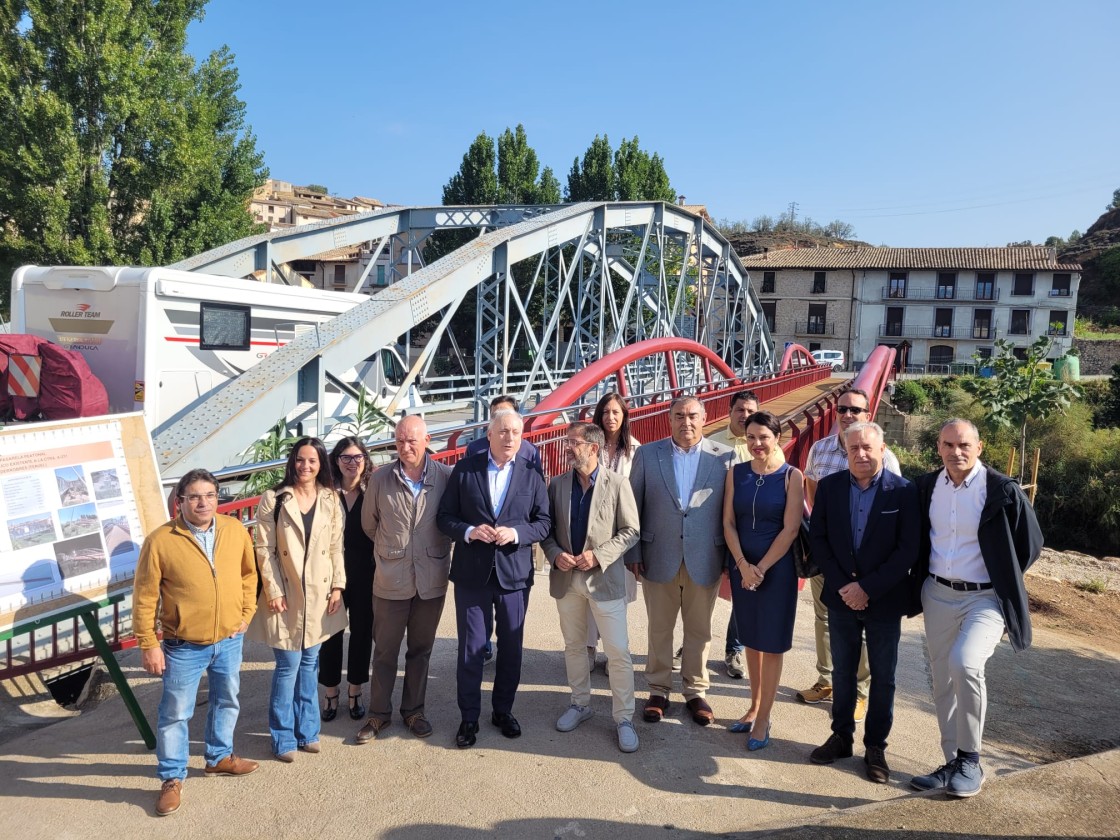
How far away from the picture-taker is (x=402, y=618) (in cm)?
406

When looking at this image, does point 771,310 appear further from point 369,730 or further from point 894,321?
point 369,730

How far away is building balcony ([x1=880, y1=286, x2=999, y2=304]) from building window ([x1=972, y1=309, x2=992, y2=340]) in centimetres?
78

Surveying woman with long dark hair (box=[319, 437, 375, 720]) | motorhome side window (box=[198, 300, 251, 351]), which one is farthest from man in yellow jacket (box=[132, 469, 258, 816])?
motorhome side window (box=[198, 300, 251, 351])

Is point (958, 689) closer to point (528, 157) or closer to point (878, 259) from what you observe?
point (528, 157)

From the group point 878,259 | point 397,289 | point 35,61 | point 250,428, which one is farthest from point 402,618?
point 878,259

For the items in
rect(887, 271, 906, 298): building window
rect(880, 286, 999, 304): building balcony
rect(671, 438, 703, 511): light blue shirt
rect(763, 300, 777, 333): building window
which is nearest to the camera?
rect(671, 438, 703, 511): light blue shirt

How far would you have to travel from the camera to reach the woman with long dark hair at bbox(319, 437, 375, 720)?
4.17m

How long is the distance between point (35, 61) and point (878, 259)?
53343 millimetres

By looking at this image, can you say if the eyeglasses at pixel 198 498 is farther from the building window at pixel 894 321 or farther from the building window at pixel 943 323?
the building window at pixel 943 323

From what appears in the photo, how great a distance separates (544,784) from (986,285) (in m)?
61.1

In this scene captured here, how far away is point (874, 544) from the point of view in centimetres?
379

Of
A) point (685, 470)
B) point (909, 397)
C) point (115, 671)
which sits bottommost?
point (115, 671)

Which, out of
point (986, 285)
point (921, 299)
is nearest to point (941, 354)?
point (921, 299)

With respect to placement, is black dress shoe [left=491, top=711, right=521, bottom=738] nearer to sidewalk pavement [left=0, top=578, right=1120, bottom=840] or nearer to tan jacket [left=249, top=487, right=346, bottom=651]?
sidewalk pavement [left=0, top=578, right=1120, bottom=840]
